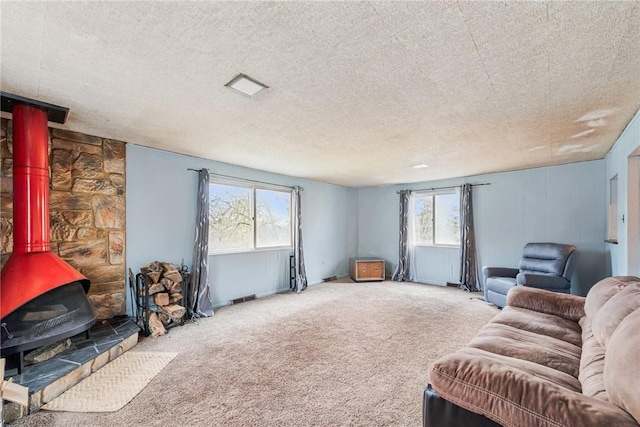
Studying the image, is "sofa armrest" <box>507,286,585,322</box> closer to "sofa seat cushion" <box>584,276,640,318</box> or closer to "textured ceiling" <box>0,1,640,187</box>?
"sofa seat cushion" <box>584,276,640,318</box>

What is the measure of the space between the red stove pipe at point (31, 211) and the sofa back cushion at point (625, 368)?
3.44 metres

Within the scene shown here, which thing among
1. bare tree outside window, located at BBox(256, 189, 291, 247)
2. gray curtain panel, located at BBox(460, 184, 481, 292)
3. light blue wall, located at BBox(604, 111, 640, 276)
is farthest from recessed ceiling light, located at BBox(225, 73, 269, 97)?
gray curtain panel, located at BBox(460, 184, 481, 292)

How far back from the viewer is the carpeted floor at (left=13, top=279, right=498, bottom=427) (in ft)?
6.28

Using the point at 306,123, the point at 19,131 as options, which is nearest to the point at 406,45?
the point at 306,123

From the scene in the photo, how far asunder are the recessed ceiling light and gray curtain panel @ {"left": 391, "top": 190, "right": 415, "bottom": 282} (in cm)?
503

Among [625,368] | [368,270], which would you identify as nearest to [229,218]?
[368,270]

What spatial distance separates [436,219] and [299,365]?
4.76m

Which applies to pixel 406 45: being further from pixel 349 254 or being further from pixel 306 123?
pixel 349 254

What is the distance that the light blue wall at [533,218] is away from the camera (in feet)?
14.7

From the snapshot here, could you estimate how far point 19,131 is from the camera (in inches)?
91.7

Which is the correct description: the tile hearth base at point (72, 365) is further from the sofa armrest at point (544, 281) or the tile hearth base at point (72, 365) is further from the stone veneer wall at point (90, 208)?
the sofa armrest at point (544, 281)

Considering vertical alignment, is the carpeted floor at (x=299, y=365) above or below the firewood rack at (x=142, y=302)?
below

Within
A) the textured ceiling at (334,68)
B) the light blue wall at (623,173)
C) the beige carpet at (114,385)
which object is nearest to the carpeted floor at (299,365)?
the beige carpet at (114,385)

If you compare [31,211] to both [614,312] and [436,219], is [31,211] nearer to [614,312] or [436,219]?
[614,312]
